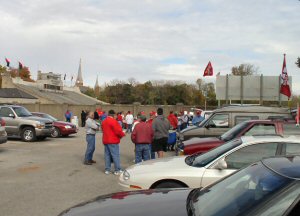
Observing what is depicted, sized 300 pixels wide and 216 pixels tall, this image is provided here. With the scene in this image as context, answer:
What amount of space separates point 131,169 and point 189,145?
2668 millimetres

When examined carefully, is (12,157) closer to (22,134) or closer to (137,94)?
(22,134)

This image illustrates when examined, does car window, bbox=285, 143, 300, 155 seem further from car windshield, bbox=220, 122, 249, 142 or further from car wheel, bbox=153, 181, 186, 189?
car windshield, bbox=220, 122, 249, 142

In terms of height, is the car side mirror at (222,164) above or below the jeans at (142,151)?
above

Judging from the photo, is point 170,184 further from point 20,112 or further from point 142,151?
point 20,112

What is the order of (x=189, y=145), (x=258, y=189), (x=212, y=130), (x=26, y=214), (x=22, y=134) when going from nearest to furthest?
(x=258, y=189) → (x=26, y=214) → (x=189, y=145) → (x=212, y=130) → (x=22, y=134)

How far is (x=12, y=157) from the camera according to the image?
14.0 metres

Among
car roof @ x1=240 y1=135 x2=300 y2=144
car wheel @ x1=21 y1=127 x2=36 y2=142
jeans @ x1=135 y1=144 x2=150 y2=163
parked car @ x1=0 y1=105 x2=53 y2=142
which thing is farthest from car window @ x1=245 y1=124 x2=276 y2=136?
car wheel @ x1=21 y1=127 x2=36 y2=142

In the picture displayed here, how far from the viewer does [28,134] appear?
19500 millimetres

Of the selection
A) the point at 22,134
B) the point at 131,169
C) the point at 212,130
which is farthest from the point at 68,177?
the point at 22,134

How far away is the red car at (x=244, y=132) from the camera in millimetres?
8938

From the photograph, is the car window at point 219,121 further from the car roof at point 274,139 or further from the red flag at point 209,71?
the red flag at point 209,71

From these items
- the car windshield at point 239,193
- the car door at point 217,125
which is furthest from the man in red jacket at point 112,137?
the car windshield at point 239,193

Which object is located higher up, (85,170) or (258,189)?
(258,189)

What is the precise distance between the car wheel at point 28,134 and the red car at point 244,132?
1154cm
